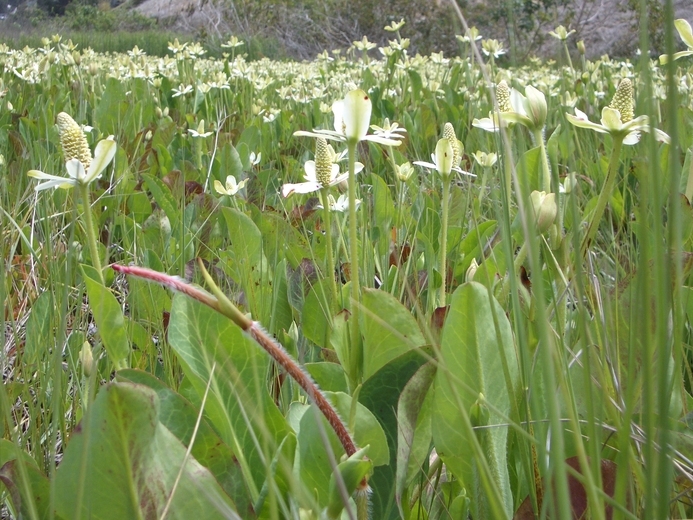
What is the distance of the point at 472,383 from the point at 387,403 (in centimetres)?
10

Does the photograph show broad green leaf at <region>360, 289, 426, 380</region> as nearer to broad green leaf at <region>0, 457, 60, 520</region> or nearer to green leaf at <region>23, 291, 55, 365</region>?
broad green leaf at <region>0, 457, 60, 520</region>

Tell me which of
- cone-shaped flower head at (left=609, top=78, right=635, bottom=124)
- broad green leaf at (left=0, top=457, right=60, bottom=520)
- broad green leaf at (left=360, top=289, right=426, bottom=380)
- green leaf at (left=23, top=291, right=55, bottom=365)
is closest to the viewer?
broad green leaf at (left=0, top=457, right=60, bottom=520)

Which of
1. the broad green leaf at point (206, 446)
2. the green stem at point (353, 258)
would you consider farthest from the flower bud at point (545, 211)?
the broad green leaf at point (206, 446)

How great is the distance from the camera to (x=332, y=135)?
92 centimetres

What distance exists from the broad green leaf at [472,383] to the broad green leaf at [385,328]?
0.08 metres

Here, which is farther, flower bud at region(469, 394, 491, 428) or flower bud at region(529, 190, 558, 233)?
flower bud at region(529, 190, 558, 233)

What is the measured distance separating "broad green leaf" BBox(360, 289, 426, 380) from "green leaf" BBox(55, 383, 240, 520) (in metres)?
0.29

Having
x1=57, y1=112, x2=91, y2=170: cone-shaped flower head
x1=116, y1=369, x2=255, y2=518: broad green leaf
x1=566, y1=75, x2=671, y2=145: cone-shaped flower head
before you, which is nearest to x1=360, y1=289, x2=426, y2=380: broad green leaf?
x1=116, y1=369, x2=255, y2=518: broad green leaf

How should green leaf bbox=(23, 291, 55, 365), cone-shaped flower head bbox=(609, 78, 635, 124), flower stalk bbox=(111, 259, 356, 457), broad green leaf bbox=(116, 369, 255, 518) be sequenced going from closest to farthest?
flower stalk bbox=(111, 259, 356, 457), broad green leaf bbox=(116, 369, 255, 518), cone-shaped flower head bbox=(609, 78, 635, 124), green leaf bbox=(23, 291, 55, 365)

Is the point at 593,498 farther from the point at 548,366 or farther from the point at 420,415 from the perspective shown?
the point at 420,415

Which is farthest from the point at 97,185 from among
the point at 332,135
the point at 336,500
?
the point at 336,500

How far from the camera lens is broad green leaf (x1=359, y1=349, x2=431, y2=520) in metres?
0.74

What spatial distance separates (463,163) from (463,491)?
1645 mm

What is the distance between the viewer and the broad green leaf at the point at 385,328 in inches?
32.8
